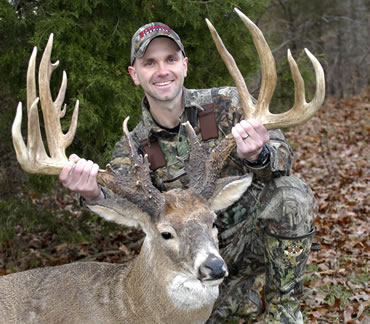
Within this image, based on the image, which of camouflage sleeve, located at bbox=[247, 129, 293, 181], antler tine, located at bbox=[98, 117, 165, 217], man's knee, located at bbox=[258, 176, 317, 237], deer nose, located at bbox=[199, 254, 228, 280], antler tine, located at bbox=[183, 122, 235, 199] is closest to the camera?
deer nose, located at bbox=[199, 254, 228, 280]

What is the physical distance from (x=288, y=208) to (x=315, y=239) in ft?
8.68

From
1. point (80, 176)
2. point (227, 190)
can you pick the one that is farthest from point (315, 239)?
point (80, 176)

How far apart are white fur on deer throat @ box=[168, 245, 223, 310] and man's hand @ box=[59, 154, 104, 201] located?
0.90 m

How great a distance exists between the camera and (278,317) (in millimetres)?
4434

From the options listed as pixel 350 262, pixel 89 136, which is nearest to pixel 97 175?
pixel 89 136

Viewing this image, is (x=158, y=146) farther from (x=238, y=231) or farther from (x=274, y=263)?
(x=274, y=263)

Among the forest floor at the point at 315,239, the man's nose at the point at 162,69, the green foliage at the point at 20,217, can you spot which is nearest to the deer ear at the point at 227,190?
the man's nose at the point at 162,69

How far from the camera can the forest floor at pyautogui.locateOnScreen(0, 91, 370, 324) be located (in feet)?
17.4

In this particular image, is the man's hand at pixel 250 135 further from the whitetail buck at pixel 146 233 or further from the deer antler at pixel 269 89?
the deer antler at pixel 269 89

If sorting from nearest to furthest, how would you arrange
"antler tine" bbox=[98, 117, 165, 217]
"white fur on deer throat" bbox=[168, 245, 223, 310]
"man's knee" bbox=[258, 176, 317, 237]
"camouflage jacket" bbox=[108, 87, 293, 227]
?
1. "white fur on deer throat" bbox=[168, 245, 223, 310]
2. "antler tine" bbox=[98, 117, 165, 217]
3. "man's knee" bbox=[258, 176, 317, 237]
4. "camouflage jacket" bbox=[108, 87, 293, 227]

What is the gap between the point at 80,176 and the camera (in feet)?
12.6

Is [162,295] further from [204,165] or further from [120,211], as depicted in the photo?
A: [204,165]

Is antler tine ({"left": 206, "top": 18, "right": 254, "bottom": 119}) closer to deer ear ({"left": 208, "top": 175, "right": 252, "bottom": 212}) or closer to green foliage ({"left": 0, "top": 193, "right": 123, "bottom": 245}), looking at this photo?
deer ear ({"left": 208, "top": 175, "right": 252, "bottom": 212})

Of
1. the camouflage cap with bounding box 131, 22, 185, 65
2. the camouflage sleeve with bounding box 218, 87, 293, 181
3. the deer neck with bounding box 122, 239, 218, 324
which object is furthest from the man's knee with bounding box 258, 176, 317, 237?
the camouflage cap with bounding box 131, 22, 185, 65
